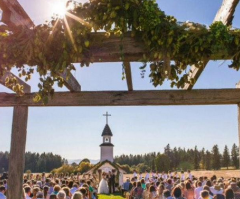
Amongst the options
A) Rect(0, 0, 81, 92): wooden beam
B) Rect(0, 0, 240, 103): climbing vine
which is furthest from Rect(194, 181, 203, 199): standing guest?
Rect(0, 0, 81, 92): wooden beam

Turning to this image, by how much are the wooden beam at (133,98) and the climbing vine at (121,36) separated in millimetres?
1999

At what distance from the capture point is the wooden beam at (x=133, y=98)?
523 centimetres

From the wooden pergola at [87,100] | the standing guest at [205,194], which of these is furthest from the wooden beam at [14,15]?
the standing guest at [205,194]

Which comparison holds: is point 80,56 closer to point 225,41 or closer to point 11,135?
point 225,41

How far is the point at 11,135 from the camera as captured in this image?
507 cm

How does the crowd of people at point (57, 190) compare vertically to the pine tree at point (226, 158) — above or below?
below

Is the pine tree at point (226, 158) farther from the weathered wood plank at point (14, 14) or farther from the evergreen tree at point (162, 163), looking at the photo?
the weathered wood plank at point (14, 14)

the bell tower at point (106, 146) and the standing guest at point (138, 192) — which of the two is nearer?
the standing guest at point (138, 192)

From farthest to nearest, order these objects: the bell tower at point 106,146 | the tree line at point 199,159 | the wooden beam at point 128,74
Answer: the tree line at point 199,159 < the bell tower at point 106,146 < the wooden beam at point 128,74

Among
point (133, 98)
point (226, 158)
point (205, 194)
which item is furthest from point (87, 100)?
point (226, 158)

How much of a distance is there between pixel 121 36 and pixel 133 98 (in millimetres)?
2280

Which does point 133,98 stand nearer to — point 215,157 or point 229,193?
point 229,193

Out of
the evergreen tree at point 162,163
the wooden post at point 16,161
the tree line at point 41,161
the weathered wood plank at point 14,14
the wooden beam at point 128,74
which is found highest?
the tree line at point 41,161

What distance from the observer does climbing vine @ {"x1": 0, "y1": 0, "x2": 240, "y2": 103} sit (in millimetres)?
2973
